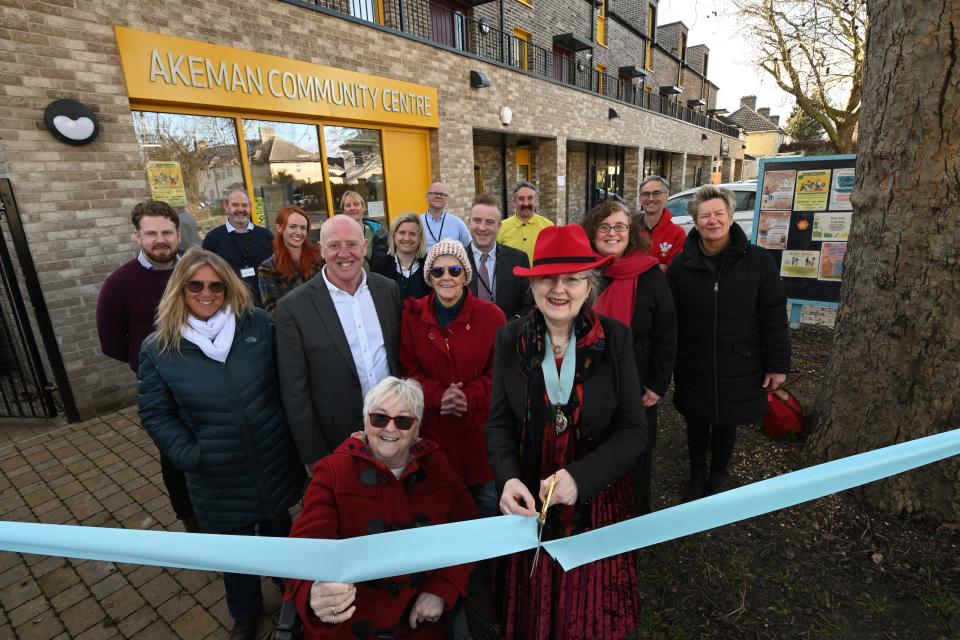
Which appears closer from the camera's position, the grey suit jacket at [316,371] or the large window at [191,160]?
the grey suit jacket at [316,371]

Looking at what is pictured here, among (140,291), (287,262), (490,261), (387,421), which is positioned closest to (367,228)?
(287,262)

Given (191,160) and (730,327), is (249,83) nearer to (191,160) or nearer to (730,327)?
(191,160)

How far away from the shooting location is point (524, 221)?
15.9 feet

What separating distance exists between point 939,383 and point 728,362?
101 centimetres

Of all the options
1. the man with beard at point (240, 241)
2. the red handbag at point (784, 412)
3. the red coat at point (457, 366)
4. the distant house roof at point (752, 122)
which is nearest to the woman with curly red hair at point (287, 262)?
the man with beard at point (240, 241)

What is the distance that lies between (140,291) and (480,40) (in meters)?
11.2

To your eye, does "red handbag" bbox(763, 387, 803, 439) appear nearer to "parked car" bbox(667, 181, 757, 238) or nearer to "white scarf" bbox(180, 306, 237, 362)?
"white scarf" bbox(180, 306, 237, 362)

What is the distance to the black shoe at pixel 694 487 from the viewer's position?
3090 mm

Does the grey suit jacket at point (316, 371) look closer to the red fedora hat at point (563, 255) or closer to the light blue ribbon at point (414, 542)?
the light blue ribbon at point (414, 542)

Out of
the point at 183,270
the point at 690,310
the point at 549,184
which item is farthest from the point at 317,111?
the point at 549,184

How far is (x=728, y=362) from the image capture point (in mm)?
2836

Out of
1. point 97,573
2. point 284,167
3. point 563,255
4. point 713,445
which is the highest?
point 284,167

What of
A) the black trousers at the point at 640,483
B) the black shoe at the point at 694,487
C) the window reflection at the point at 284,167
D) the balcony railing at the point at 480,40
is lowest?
the black shoe at the point at 694,487

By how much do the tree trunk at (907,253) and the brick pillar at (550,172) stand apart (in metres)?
11.4
